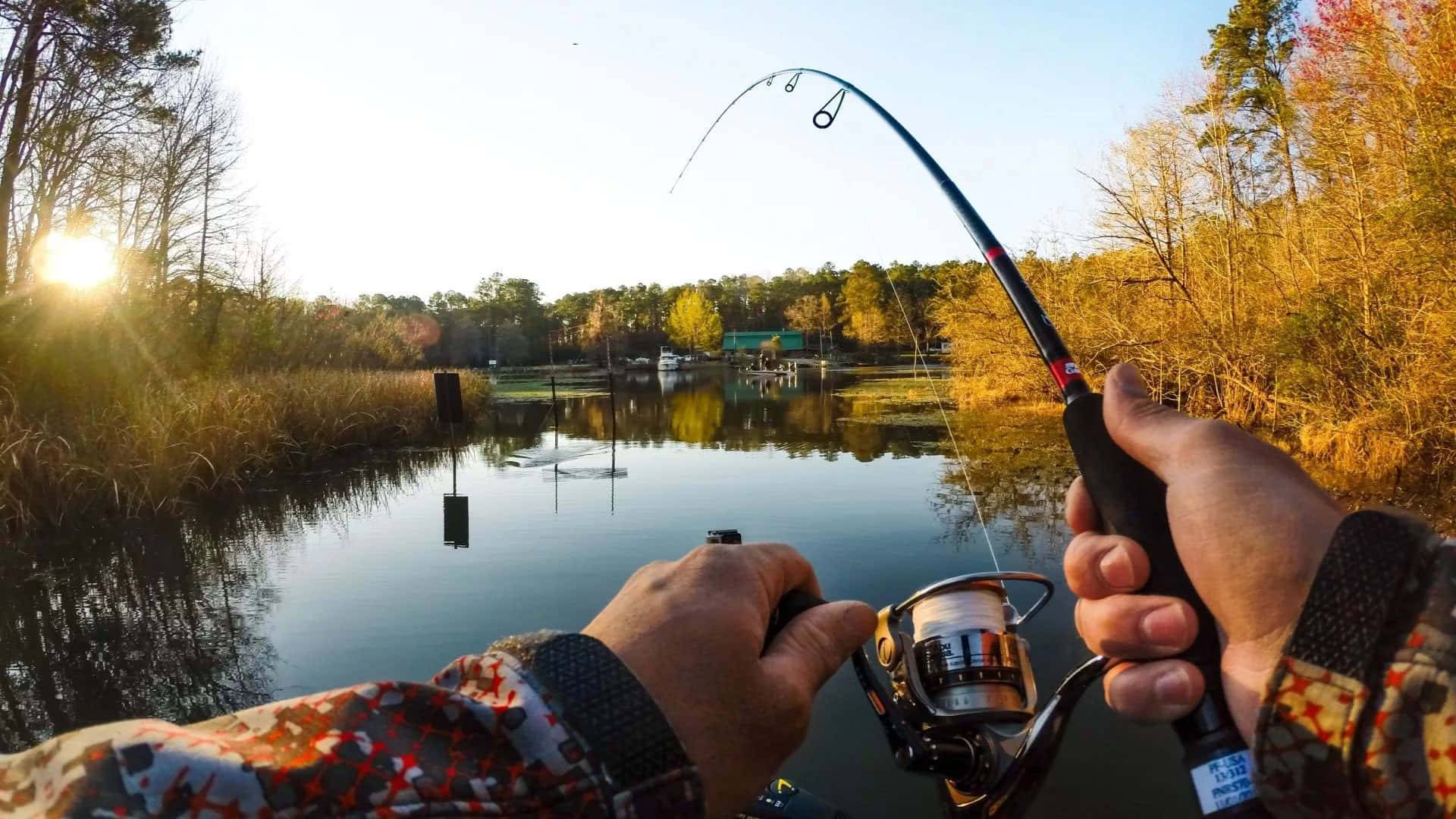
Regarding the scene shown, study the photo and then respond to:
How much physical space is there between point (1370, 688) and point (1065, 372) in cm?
77

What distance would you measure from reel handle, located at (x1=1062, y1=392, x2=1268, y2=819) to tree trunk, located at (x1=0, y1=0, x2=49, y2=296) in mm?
13697

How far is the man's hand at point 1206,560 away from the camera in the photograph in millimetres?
946

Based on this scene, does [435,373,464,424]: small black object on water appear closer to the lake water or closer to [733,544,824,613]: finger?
the lake water

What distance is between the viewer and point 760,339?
8925cm

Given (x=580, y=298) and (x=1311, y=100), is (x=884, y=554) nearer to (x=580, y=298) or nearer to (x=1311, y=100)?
(x=1311, y=100)

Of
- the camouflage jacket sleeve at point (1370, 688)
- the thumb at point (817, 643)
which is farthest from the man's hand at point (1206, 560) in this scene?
the thumb at point (817, 643)

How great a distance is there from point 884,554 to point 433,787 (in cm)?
594

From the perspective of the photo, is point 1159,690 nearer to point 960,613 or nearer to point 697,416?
point 960,613

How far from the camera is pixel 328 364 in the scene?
→ 22062 millimetres

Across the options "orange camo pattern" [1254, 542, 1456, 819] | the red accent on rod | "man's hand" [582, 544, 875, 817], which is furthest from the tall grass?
"orange camo pattern" [1254, 542, 1456, 819]

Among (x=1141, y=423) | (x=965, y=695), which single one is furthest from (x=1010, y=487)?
(x=1141, y=423)

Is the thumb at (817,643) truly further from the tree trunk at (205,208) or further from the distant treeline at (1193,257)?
the tree trunk at (205,208)

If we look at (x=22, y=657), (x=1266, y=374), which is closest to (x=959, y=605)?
(x=22, y=657)

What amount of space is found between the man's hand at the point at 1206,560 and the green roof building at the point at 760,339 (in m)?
77.3
